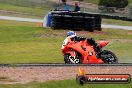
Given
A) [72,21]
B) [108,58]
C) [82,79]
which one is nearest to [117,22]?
[72,21]

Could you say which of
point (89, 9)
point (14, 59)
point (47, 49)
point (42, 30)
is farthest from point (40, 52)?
point (89, 9)

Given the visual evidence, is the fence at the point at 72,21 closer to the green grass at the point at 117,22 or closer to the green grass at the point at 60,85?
the green grass at the point at 117,22

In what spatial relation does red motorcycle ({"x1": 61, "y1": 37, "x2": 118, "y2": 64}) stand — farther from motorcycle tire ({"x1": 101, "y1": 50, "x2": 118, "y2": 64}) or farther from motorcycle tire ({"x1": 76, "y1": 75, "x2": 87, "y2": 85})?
motorcycle tire ({"x1": 76, "y1": 75, "x2": 87, "y2": 85})

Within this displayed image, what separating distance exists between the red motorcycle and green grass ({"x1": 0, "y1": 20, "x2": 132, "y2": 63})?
212 cm

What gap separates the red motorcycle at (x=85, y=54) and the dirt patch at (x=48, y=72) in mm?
1159

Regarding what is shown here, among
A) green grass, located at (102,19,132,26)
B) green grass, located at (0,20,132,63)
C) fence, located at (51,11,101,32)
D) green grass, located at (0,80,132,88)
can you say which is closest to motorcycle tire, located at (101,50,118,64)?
green grass, located at (0,20,132,63)

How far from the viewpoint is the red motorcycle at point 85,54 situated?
1892 centimetres

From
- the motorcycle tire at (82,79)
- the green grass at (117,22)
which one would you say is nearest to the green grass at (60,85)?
the motorcycle tire at (82,79)

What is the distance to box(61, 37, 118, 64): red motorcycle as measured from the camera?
18922mm

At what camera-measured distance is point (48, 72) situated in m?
16.7

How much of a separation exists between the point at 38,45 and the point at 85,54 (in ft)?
27.0

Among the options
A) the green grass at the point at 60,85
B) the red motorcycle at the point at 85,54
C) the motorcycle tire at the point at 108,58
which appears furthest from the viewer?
the motorcycle tire at the point at 108,58

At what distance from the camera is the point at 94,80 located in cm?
1185

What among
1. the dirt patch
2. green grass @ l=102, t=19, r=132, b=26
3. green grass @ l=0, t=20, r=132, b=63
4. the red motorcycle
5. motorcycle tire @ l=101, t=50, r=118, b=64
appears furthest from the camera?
green grass @ l=102, t=19, r=132, b=26
